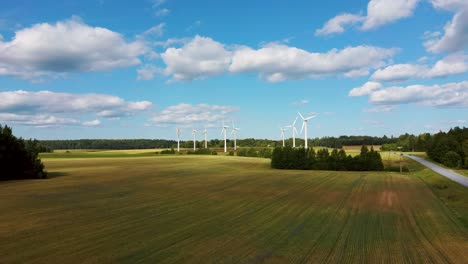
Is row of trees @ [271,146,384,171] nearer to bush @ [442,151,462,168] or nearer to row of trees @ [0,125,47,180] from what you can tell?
bush @ [442,151,462,168]

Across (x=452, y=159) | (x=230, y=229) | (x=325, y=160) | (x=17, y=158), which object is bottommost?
(x=230, y=229)

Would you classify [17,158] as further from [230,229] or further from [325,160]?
[325,160]

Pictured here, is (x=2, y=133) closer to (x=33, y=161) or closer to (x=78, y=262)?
(x=33, y=161)

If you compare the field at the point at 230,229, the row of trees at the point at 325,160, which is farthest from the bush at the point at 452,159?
the field at the point at 230,229

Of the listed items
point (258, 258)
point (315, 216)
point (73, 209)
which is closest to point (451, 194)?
point (315, 216)

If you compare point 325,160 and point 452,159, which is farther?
point 325,160

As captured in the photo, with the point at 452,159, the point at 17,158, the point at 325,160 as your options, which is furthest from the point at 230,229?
the point at 452,159

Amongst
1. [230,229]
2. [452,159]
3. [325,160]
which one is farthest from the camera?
[325,160]
